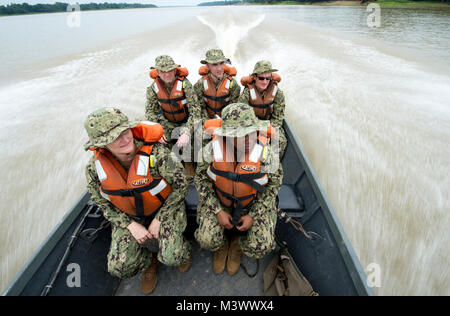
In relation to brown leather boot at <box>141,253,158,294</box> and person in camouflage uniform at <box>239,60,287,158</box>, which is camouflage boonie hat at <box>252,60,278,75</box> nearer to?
person in camouflage uniform at <box>239,60,287,158</box>

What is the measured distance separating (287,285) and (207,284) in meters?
0.70

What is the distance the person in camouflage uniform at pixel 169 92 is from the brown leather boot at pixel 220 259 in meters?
1.24

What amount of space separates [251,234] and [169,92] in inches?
83.1

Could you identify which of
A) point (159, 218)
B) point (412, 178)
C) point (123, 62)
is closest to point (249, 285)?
point (159, 218)

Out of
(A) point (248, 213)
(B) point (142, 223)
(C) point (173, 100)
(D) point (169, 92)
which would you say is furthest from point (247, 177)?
(D) point (169, 92)

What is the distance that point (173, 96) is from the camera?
286 cm

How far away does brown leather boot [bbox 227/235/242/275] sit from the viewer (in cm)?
196

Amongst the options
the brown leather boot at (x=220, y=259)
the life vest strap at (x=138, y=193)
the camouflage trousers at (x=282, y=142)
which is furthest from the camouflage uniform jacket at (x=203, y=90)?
the brown leather boot at (x=220, y=259)

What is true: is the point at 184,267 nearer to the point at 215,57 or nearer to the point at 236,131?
the point at 236,131

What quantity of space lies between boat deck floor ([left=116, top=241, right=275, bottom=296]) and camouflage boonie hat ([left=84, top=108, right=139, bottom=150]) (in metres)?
1.32

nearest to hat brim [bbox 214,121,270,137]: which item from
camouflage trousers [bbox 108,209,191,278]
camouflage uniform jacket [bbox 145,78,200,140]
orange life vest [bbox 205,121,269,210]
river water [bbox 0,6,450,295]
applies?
orange life vest [bbox 205,121,269,210]

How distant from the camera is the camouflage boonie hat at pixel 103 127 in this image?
4.49 ft

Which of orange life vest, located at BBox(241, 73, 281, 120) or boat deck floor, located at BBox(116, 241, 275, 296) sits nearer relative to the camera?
boat deck floor, located at BBox(116, 241, 275, 296)
